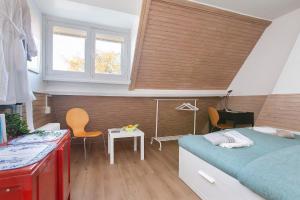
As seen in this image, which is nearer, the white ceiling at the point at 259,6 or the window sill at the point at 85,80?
the white ceiling at the point at 259,6

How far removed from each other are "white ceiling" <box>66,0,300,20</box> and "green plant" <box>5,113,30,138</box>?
1.86m

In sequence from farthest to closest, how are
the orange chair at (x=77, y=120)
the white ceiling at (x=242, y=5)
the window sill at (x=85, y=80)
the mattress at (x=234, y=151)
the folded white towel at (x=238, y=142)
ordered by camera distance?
1. the orange chair at (x=77, y=120)
2. the window sill at (x=85, y=80)
3. the white ceiling at (x=242, y=5)
4. the folded white towel at (x=238, y=142)
5. the mattress at (x=234, y=151)

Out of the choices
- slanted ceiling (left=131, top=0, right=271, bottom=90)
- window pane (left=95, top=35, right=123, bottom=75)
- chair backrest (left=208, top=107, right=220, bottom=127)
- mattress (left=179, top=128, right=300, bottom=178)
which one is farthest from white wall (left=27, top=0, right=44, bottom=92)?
chair backrest (left=208, top=107, right=220, bottom=127)

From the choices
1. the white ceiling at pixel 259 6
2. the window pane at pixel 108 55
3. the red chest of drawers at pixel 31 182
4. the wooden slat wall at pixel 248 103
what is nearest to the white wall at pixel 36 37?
the window pane at pixel 108 55

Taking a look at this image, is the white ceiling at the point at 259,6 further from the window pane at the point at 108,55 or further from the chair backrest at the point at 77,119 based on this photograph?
the chair backrest at the point at 77,119

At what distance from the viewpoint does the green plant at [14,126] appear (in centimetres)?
140

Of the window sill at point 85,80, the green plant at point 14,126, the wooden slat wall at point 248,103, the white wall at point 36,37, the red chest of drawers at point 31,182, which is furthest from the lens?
the wooden slat wall at point 248,103

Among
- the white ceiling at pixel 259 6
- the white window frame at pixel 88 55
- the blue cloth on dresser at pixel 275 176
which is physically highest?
the white ceiling at pixel 259 6

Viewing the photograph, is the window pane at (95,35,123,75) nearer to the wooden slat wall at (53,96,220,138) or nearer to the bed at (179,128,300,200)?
the wooden slat wall at (53,96,220,138)

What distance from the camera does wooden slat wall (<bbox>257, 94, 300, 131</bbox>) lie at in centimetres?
281

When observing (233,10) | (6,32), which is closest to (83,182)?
(6,32)

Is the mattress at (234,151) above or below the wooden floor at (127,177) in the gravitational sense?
above

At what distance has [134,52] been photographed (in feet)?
9.62

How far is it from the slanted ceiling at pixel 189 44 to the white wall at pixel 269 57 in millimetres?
146
